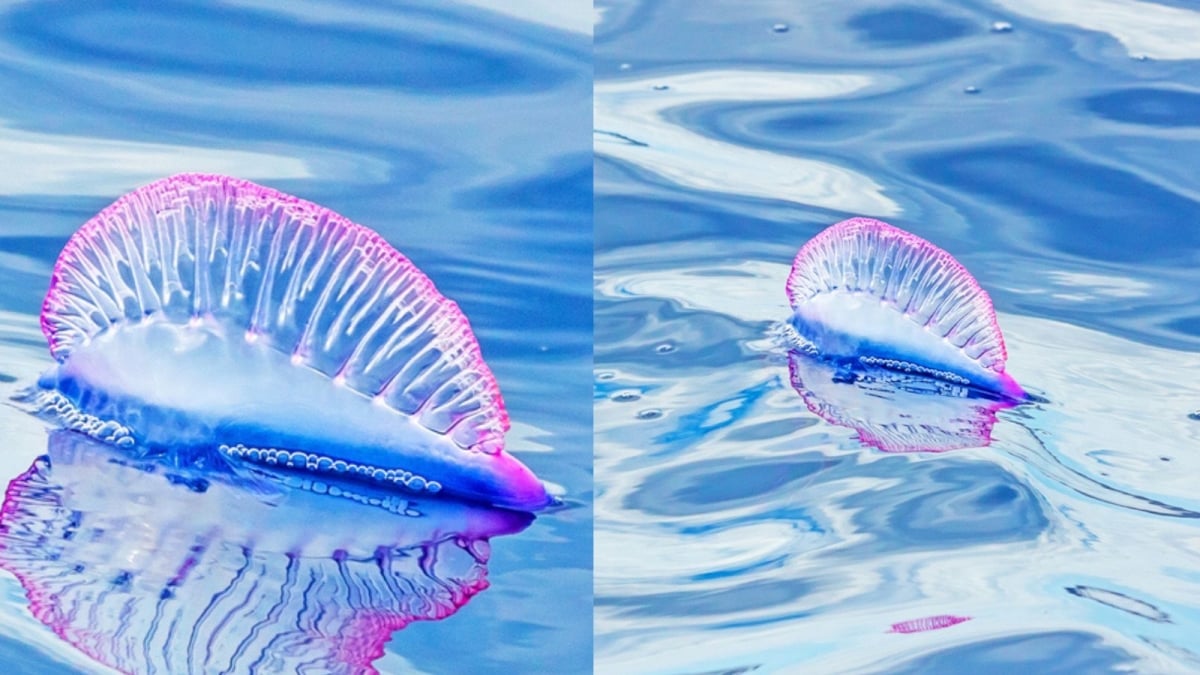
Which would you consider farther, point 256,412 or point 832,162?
point 832,162

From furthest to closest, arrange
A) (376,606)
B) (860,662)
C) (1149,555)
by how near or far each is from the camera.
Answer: (1149,555)
(860,662)
(376,606)

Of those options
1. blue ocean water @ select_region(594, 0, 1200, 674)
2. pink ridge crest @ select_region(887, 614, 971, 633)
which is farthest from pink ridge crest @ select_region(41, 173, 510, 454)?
pink ridge crest @ select_region(887, 614, 971, 633)

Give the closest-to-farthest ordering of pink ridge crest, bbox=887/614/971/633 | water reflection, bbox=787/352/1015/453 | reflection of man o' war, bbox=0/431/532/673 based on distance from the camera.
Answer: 1. reflection of man o' war, bbox=0/431/532/673
2. pink ridge crest, bbox=887/614/971/633
3. water reflection, bbox=787/352/1015/453

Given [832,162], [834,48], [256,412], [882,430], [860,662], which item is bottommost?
[860,662]

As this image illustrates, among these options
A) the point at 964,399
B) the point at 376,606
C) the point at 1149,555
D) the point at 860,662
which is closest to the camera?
the point at 376,606

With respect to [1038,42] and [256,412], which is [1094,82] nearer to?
[1038,42]

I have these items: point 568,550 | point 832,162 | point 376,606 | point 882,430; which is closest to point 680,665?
point 568,550

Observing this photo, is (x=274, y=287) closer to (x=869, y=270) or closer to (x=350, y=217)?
(x=350, y=217)

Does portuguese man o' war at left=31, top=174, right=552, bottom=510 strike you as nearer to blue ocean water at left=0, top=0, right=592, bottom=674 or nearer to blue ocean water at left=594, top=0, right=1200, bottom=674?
blue ocean water at left=0, top=0, right=592, bottom=674
